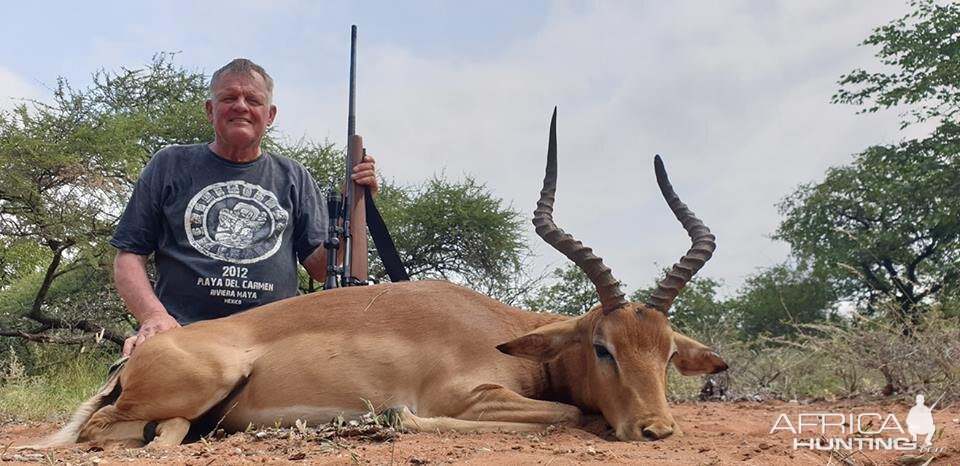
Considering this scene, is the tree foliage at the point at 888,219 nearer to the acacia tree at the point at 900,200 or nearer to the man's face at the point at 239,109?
the acacia tree at the point at 900,200

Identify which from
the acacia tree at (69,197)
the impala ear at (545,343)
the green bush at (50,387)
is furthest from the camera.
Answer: the acacia tree at (69,197)

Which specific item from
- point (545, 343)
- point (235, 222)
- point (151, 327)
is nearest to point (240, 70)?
point (235, 222)

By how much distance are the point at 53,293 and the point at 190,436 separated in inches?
549

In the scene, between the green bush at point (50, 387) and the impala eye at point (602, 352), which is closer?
the impala eye at point (602, 352)

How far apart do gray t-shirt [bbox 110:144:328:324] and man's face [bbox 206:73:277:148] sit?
0.17 m

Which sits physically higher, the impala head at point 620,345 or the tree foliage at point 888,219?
the tree foliage at point 888,219

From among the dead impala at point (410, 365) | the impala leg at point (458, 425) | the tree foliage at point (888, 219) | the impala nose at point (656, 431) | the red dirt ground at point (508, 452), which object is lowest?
the red dirt ground at point (508, 452)

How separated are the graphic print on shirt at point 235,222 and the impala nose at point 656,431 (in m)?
2.61

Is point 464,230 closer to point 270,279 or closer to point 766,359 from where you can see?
point 766,359

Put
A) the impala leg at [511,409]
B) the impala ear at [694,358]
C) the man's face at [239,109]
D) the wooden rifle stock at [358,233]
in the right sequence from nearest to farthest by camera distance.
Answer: the impala leg at [511,409], the impala ear at [694,358], the man's face at [239,109], the wooden rifle stock at [358,233]

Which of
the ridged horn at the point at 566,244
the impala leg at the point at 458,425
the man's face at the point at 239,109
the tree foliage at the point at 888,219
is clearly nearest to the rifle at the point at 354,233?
the man's face at the point at 239,109

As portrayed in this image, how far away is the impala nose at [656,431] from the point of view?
12.1 ft

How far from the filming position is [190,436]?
14.1 ft

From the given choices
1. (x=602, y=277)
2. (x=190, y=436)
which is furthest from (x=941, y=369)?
(x=190, y=436)
